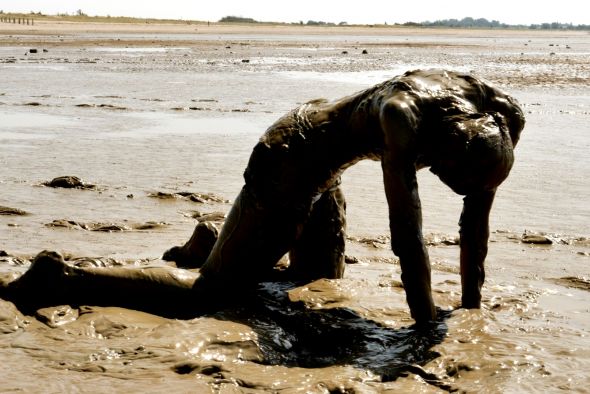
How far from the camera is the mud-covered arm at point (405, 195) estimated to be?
4141mm

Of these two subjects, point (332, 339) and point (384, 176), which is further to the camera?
point (332, 339)

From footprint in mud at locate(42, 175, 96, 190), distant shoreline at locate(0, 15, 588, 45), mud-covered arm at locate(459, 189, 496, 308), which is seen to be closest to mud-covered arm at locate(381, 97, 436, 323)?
mud-covered arm at locate(459, 189, 496, 308)

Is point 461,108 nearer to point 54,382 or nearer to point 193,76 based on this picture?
point 54,382

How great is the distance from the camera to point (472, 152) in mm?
4102

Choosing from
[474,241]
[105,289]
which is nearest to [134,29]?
[105,289]

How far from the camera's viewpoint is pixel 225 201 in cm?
855

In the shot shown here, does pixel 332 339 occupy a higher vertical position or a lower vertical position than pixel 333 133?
lower

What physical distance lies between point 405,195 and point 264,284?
5.00 feet

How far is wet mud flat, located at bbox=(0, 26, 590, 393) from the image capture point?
3.98 m

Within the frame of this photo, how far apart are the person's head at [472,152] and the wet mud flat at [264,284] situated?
0.84 metres

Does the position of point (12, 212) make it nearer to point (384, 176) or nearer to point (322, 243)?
point (322, 243)

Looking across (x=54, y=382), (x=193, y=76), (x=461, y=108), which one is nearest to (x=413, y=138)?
(x=461, y=108)

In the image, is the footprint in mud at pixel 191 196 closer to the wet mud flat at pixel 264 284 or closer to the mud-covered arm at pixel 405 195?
the wet mud flat at pixel 264 284

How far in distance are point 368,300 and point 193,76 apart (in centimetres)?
2075
